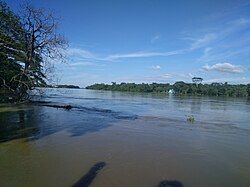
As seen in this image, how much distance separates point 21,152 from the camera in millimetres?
11375

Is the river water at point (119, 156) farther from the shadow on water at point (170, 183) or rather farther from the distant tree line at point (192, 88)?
the distant tree line at point (192, 88)

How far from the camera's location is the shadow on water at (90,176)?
829 cm

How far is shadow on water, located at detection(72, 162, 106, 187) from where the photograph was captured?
8.29 metres

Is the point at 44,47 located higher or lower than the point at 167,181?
higher

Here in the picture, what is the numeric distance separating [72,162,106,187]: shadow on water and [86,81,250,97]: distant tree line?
114943mm

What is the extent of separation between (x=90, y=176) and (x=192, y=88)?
122m

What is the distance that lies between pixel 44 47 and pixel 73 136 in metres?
8.26

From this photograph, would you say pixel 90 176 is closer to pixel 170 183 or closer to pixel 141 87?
pixel 170 183

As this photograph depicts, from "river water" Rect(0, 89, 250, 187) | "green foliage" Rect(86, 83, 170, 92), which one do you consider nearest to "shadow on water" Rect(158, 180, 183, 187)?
"river water" Rect(0, 89, 250, 187)

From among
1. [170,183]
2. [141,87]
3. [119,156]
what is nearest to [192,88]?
[141,87]

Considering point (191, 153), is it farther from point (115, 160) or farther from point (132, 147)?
point (115, 160)

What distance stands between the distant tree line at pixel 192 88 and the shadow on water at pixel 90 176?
115 metres

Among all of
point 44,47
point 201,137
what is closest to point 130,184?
point 201,137

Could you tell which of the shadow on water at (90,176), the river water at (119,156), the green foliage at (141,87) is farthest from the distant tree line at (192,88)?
the shadow on water at (90,176)
